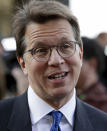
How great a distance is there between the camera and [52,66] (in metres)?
2.80

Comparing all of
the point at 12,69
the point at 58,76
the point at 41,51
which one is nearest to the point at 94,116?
the point at 58,76

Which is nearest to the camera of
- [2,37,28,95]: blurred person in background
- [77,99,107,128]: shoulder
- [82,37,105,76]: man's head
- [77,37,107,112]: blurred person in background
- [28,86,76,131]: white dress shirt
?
[28,86,76,131]: white dress shirt

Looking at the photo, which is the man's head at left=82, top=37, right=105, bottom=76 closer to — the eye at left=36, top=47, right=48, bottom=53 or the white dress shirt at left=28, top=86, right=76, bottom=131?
the white dress shirt at left=28, top=86, right=76, bottom=131

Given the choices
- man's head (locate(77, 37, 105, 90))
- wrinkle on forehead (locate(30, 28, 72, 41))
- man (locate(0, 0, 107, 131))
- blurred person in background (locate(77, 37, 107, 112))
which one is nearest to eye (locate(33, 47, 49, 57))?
man (locate(0, 0, 107, 131))

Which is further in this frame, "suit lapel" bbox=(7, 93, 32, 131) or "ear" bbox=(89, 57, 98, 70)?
"ear" bbox=(89, 57, 98, 70)

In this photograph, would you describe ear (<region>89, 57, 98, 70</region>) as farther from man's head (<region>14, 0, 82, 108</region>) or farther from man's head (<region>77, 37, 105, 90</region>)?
man's head (<region>14, 0, 82, 108</region>)

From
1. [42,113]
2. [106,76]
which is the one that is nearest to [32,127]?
[42,113]

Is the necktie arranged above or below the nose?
below

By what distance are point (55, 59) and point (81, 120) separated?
0.60 meters

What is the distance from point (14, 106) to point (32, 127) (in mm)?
273

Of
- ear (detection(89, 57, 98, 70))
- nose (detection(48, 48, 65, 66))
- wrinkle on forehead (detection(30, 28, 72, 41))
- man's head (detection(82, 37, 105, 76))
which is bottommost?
ear (detection(89, 57, 98, 70))

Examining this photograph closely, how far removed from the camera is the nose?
2779 millimetres

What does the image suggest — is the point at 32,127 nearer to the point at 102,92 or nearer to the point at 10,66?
the point at 102,92

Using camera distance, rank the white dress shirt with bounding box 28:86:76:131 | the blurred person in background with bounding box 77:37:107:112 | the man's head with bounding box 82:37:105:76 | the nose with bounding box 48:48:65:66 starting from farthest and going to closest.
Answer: the man's head with bounding box 82:37:105:76 → the blurred person in background with bounding box 77:37:107:112 → the white dress shirt with bounding box 28:86:76:131 → the nose with bounding box 48:48:65:66
